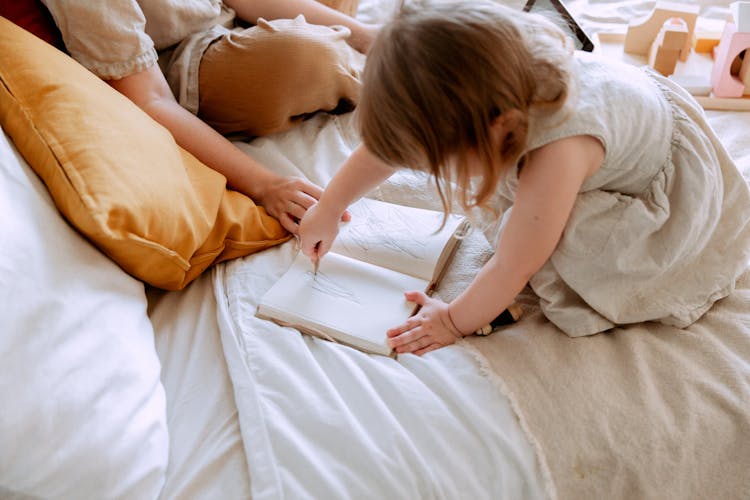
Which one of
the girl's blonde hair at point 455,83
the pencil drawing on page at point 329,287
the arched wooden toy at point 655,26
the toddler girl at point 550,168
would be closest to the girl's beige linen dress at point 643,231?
the toddler girl at point 550,168

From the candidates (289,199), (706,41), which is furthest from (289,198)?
(706,41)

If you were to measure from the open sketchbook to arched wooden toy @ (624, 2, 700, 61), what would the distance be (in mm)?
580

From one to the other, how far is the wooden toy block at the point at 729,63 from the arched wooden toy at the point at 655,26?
0.07 meters

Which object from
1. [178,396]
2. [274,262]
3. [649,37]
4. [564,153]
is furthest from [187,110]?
[649,37]

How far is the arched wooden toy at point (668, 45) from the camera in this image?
3.70 ft

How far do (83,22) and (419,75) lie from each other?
0.54m

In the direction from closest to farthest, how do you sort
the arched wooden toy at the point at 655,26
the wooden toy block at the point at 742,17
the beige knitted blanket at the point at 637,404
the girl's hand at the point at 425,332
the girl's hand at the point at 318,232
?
1. the beige knitted blanket at the point at 637,404
2. the girl's hand at the point at 425,332
3. the girl's hand at the point at 318,232
4. the wooden toy block at the point at 742,17
5. the arched wooden toy at the point at 655,26

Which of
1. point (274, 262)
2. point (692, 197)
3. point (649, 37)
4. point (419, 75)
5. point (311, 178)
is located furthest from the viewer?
point (649, 37)

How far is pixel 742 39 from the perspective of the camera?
1.08 meters

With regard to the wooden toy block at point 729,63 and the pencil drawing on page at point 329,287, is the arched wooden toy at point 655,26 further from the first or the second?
the pencil drawing on page at point 329,287

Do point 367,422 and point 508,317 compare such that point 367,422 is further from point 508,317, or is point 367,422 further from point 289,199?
point 289,199

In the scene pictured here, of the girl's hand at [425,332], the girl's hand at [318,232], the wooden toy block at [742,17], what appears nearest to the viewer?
the girl's hand at [425,332]

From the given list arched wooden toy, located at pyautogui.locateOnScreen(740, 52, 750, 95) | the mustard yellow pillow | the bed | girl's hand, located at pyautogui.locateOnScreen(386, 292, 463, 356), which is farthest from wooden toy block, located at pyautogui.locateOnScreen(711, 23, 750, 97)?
the mustard yellow pillow

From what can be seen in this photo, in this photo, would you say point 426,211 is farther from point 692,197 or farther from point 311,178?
point 692,197
